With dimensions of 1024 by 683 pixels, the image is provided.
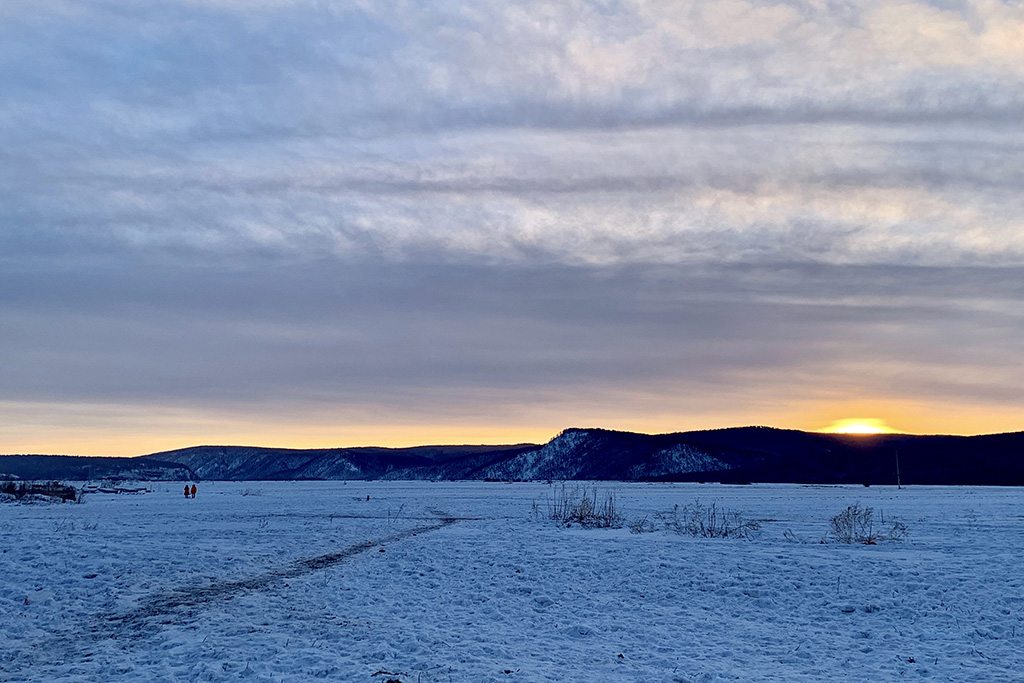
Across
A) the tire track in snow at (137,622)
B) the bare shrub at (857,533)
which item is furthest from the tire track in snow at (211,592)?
the bare shrub at (857,533)

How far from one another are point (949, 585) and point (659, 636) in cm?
729

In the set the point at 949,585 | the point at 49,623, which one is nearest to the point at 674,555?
the point at 949,585

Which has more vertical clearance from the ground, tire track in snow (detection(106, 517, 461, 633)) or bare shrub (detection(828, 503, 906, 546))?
bare shrub (detection(828, 503, 906, 546))

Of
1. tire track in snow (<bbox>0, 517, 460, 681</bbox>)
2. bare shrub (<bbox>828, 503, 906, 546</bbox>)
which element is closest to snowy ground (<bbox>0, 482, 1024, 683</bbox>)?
tire track in snow (<bbox>0, 517, 460, 681</bbox>)

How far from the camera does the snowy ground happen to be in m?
11.5

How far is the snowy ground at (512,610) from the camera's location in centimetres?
1155

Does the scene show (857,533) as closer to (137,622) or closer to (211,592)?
(211,592)

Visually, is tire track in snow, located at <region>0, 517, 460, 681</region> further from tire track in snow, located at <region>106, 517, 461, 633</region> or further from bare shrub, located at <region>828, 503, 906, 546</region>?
bare shrub, located at <region>828, 503, 906, 546</region>

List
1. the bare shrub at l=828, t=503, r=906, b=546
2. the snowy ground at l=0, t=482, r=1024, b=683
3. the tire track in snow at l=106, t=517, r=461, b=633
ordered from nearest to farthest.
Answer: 1. the snowy ground at l=0, t=482, r=1024, b=683
2. the tire track in snow at l=106, t=517, r=461, b=633
3. the bare shrub at l=828, t=503, r=906, b=546

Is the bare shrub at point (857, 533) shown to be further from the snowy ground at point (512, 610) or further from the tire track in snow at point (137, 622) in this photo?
the tire track in snow at point (137, 622)

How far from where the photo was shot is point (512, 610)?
16.0 m

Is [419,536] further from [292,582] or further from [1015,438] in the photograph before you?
[1015,438]

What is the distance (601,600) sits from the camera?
17125 mm

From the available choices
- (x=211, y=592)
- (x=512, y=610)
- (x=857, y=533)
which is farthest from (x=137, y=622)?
(x=857, y=533)
